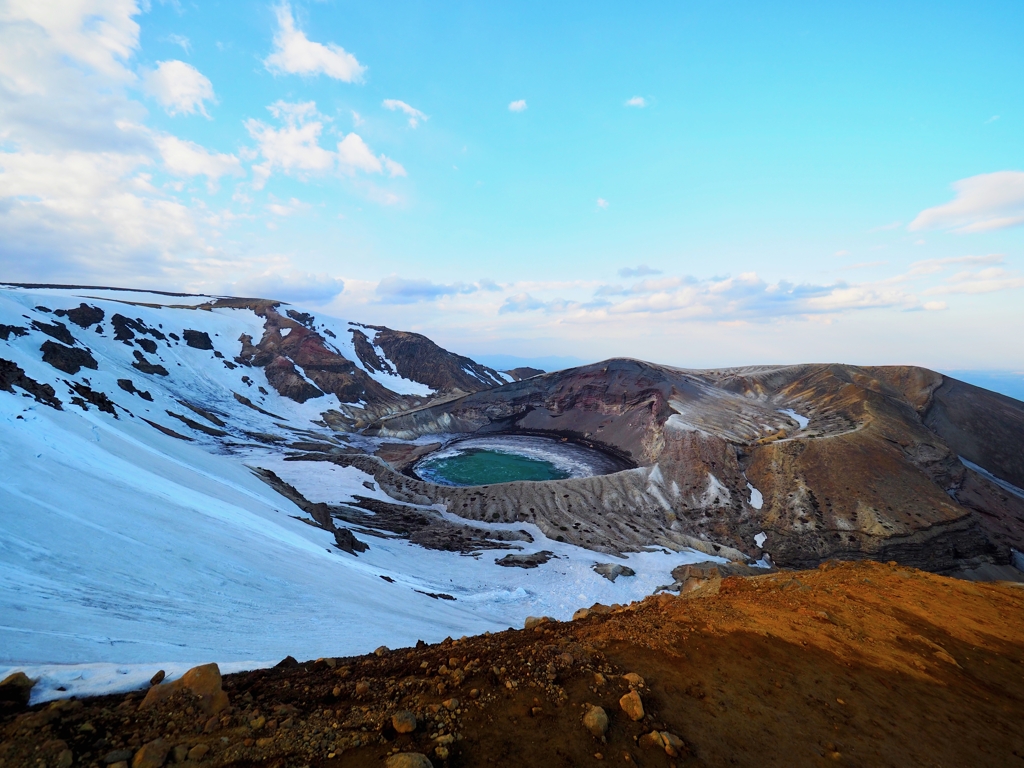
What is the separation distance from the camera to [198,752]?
14.5 feet

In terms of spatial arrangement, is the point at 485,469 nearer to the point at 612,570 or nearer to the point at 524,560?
the point at 524,560

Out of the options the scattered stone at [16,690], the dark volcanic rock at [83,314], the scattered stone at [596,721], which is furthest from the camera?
the dark volcanic rock at [83,314]

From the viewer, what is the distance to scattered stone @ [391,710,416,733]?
5102 millimetres

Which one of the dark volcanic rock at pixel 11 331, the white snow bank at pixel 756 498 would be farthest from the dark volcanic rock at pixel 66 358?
the white snow bank at pixel 756 498

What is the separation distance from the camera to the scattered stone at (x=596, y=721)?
5.55m

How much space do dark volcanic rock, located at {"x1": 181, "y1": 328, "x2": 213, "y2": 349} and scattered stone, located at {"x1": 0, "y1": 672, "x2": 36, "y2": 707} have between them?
304 feet

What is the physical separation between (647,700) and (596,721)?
1.34 meters

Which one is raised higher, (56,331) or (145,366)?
(56,331)

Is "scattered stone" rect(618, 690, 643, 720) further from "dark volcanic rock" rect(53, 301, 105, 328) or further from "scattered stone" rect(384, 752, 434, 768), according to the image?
"dark volcanic rock" rect(53, 301, 105, 328)

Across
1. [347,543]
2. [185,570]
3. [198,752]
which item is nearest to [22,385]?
[185,570]

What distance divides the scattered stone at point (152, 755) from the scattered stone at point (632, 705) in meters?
5.56

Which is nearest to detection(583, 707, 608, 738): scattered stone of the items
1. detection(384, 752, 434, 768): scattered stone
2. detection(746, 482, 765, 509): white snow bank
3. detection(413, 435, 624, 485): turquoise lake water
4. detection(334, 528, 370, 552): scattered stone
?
detection(384, 752, 434, 768): scattered stone

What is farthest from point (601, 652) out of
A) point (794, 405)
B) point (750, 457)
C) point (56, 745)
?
point (794, 405)

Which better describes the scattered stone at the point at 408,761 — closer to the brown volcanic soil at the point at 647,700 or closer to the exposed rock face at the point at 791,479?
the brown volcanic soil at the point at 647,700
